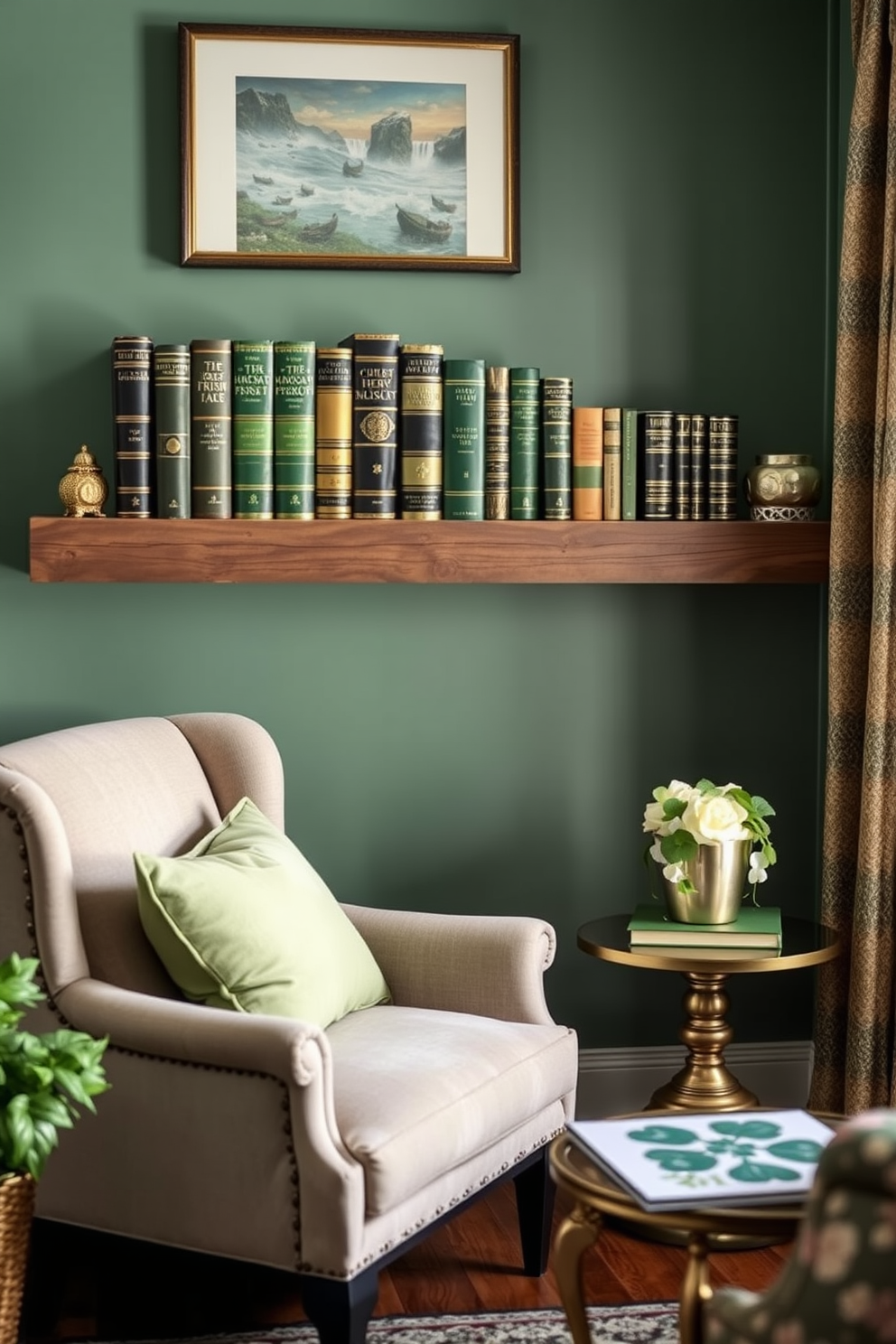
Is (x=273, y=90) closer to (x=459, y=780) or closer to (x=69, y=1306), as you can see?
(x=459, y=780)

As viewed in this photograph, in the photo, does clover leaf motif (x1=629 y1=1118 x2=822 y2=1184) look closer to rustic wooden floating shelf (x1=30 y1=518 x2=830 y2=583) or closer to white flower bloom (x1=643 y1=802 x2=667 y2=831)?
white flower bloom (x1=643 y1=802 x2=667 y2=831)

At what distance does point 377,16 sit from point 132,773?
1.64 m

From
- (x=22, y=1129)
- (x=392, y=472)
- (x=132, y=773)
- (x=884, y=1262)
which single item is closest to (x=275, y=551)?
(x=392, y=472)

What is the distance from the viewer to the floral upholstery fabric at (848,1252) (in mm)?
1209

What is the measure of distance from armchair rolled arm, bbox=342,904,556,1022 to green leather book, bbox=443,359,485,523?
82 cm

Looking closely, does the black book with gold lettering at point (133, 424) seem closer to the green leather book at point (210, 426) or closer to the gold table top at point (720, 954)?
the green leather book at point (210, 426)

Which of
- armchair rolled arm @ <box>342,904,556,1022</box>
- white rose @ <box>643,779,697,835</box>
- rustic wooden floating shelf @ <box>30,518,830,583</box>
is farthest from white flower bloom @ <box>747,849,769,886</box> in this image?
rustic wooden floating shelf @ <box>30,518,830,583</box>

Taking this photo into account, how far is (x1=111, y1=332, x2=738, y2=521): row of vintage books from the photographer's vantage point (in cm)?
297

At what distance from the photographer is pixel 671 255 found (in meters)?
3.28

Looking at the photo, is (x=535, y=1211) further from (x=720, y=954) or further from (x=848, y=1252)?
(x=848, y=1252)

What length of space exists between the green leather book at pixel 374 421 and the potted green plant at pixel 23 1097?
1276 mm

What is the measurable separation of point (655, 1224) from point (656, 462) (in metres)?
1.77

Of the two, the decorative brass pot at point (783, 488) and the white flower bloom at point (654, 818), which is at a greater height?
the decorative brass pot at point (783, 488)

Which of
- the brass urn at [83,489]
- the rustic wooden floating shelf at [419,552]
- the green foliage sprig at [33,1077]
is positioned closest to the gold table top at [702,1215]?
the green foliage sprig at [33,1077]
